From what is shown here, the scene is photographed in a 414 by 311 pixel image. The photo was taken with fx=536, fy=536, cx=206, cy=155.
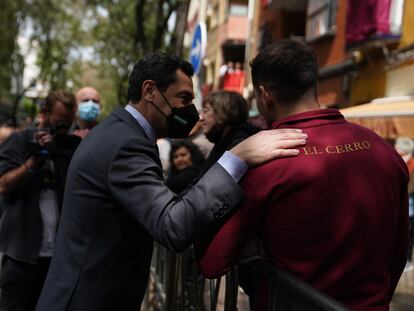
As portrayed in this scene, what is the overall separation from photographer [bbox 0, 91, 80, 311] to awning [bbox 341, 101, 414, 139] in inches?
179

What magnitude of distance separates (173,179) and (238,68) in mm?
17330

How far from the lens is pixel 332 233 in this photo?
1.70 m

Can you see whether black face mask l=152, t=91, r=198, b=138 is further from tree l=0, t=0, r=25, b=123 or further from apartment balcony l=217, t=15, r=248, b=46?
tree l=0, t=0, r=25, b=123

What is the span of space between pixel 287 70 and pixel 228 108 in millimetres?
2125

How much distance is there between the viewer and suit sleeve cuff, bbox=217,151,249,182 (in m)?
1.73

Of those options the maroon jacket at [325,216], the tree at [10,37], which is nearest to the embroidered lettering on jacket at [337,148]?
the maroon jacket at [325,216]

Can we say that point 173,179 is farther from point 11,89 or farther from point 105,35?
point 11,89

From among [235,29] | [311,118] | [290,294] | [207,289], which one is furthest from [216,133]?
[235,29]

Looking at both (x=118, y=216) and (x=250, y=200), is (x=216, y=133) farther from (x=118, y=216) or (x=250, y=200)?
(x=250, y=200)

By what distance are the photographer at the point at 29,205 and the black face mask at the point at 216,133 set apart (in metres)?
1.05

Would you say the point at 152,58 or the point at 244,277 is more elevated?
the point at 152,58

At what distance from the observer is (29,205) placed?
3.28 metres

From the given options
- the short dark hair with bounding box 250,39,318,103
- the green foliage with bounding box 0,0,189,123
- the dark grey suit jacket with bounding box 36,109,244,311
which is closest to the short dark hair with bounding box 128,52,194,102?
the dark grey suit jacket with bounding box 36,109,244,311

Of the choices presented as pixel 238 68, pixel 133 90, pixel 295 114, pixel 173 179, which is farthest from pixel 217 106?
pixel 238 68
